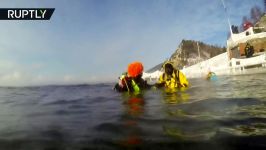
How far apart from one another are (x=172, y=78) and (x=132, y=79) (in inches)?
77.0

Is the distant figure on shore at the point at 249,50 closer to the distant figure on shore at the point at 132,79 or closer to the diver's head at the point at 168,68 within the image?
the diver's head at the point at 168,68

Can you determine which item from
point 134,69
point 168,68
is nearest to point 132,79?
point 134,69

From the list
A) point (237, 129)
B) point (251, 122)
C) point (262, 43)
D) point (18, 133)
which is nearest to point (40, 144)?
point (18, 133)

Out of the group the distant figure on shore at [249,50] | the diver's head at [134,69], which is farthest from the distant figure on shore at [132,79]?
the distant figure on shore at [249,50]

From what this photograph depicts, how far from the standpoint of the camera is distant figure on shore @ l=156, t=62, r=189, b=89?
37.8 feet

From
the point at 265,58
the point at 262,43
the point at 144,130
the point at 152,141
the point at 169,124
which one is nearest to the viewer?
the point at 152,141

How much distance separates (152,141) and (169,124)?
96 cm

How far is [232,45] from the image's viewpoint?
123ft

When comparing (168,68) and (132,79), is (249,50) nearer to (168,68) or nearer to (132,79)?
(168,68)

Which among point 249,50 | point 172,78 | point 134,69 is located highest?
point 249,50

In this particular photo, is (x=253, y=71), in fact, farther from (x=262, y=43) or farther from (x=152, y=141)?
(x=152, y=141)

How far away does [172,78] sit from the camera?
1158cm

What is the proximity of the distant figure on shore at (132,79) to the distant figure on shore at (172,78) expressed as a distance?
1150mm

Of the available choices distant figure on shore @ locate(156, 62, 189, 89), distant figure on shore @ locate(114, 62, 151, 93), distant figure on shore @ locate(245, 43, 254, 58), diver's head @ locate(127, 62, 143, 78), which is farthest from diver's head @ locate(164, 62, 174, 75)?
distant figure on shore @ locate(245, 43, 254, 58)
